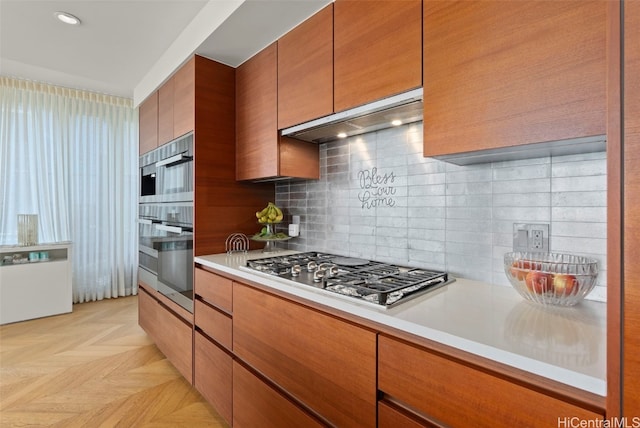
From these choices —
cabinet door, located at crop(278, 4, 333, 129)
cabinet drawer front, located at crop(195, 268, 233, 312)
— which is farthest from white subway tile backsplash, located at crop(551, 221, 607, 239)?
cabinet drawer front, located at crop(195, 268, 233, 312)

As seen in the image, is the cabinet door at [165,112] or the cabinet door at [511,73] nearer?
the cabinet door at [511,73]

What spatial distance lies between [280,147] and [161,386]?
1789 millimetres

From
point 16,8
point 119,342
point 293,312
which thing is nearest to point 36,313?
point 119,342

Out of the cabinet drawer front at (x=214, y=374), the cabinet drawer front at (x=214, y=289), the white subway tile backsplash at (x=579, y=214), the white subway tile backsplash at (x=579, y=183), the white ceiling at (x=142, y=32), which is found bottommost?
the cabinet drawer front at (x=214, y=374)

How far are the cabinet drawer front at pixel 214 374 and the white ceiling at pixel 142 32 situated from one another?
1757 mm

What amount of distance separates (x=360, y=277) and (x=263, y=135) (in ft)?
3.56

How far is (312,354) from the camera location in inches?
A: 45.5

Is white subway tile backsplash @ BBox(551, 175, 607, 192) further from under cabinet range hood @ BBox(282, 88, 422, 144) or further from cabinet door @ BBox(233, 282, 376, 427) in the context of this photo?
cabinet door @ BBox(233, 282, 376, 427)

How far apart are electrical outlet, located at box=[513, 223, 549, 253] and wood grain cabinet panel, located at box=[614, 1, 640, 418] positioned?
2.23 feet

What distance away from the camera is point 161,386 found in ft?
7.06

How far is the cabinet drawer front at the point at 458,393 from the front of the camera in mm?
648

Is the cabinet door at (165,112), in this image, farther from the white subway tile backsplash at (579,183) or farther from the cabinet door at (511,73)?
the white subway tile backsplash at (579,183)

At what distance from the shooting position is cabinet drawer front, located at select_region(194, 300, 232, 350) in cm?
167

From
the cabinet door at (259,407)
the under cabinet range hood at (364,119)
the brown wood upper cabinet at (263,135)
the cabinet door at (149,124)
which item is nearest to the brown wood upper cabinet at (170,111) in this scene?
the cabinet door at (149,124)
